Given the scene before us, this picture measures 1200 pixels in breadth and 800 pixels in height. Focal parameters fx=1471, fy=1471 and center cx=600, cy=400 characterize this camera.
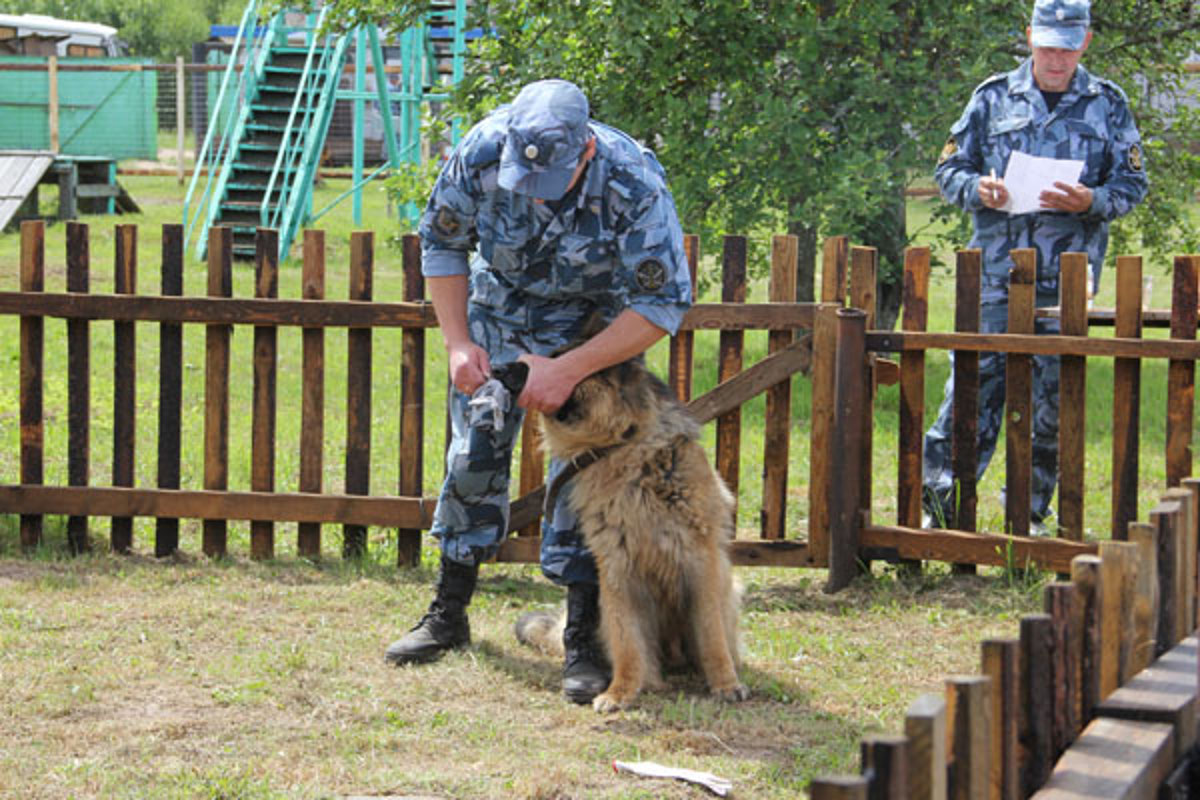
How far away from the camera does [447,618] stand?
4.83 metres

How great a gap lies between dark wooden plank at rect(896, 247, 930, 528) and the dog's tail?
1.60 m

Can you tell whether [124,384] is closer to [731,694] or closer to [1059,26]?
[731,694]

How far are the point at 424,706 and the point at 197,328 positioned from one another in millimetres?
8157

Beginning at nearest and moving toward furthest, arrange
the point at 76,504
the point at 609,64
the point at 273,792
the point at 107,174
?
the point at 273,792 < the point at 76,504 < the point at 609,64 < the point at 107,174

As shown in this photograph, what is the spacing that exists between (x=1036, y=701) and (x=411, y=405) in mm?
3842

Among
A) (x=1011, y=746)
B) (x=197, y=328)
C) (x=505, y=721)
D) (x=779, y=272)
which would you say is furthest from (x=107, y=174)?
(x=1011, y=746)

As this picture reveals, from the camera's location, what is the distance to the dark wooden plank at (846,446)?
5.57 meters

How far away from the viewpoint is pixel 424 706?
4281 mm

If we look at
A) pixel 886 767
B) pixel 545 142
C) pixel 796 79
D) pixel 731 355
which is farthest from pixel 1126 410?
pixel 796 79

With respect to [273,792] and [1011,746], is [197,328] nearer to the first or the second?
[273,792]

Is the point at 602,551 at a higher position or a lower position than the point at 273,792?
higher

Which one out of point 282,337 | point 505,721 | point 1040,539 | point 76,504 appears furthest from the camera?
point 282,337

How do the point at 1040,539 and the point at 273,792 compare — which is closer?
the point at 273,792

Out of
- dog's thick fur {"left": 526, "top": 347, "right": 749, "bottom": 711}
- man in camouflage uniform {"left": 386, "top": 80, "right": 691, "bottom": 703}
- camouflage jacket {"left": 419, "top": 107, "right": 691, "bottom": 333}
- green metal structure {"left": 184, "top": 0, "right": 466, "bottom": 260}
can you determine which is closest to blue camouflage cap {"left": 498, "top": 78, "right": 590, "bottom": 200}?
man in camouflage uniform {"left": 386, "top": 80, "right": 691, "bottom": 703}
